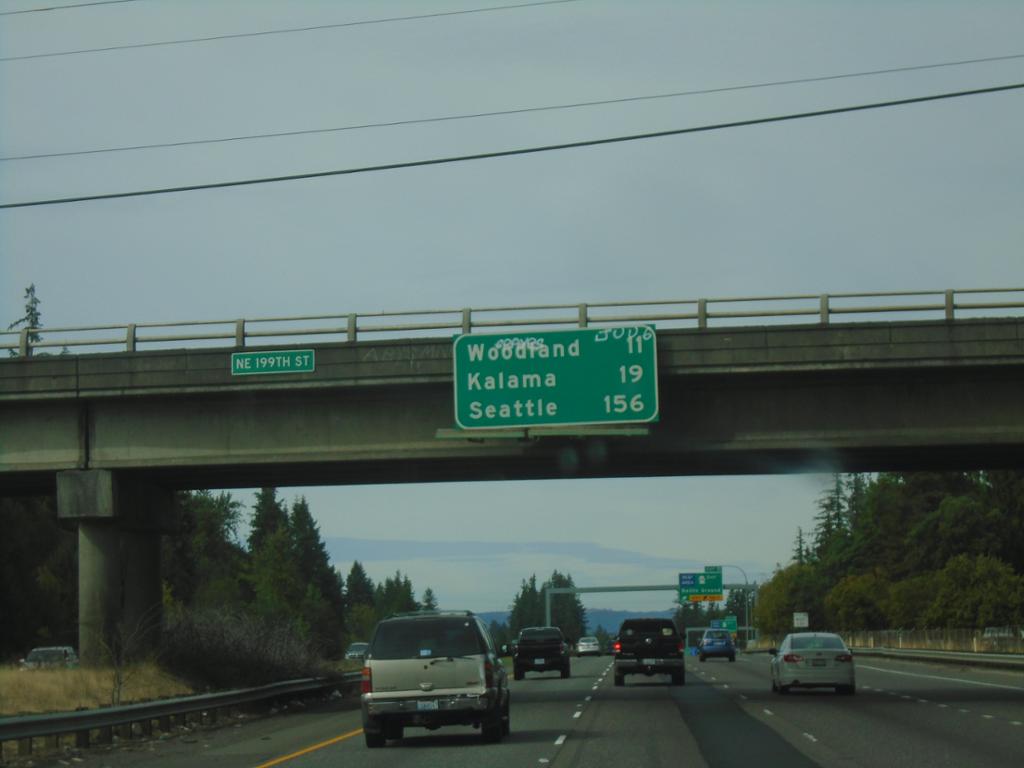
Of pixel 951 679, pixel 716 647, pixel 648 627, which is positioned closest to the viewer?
pixel 951 679

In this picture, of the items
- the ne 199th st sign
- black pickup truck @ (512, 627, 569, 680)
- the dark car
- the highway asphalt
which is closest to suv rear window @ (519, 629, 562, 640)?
black pickup truck @ (512, 627, 569, 680)

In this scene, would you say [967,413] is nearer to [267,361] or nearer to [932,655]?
[267,361]

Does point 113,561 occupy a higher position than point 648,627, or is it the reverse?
point 113,561

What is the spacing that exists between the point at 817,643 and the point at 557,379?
9133 millimetres

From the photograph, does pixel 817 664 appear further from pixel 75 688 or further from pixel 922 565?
pixel 922 565

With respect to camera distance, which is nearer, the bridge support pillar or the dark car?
the bridge support pillar

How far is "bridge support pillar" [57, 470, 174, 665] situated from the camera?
31.9 m

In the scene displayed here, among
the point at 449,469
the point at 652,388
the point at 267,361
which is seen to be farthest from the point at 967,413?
the point at 267,361

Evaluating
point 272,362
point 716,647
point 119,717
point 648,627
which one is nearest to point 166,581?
point 716,647

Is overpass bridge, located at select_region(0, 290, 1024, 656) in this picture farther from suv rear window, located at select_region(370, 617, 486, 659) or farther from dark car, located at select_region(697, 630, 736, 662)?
dark car, located at select_region(697, 630, 736, 662)

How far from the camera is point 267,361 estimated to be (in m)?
31.3

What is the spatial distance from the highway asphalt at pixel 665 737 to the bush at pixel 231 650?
8.94 feet

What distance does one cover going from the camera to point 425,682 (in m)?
20.3

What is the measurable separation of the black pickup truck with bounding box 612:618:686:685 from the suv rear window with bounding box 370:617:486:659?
72.4 ft
